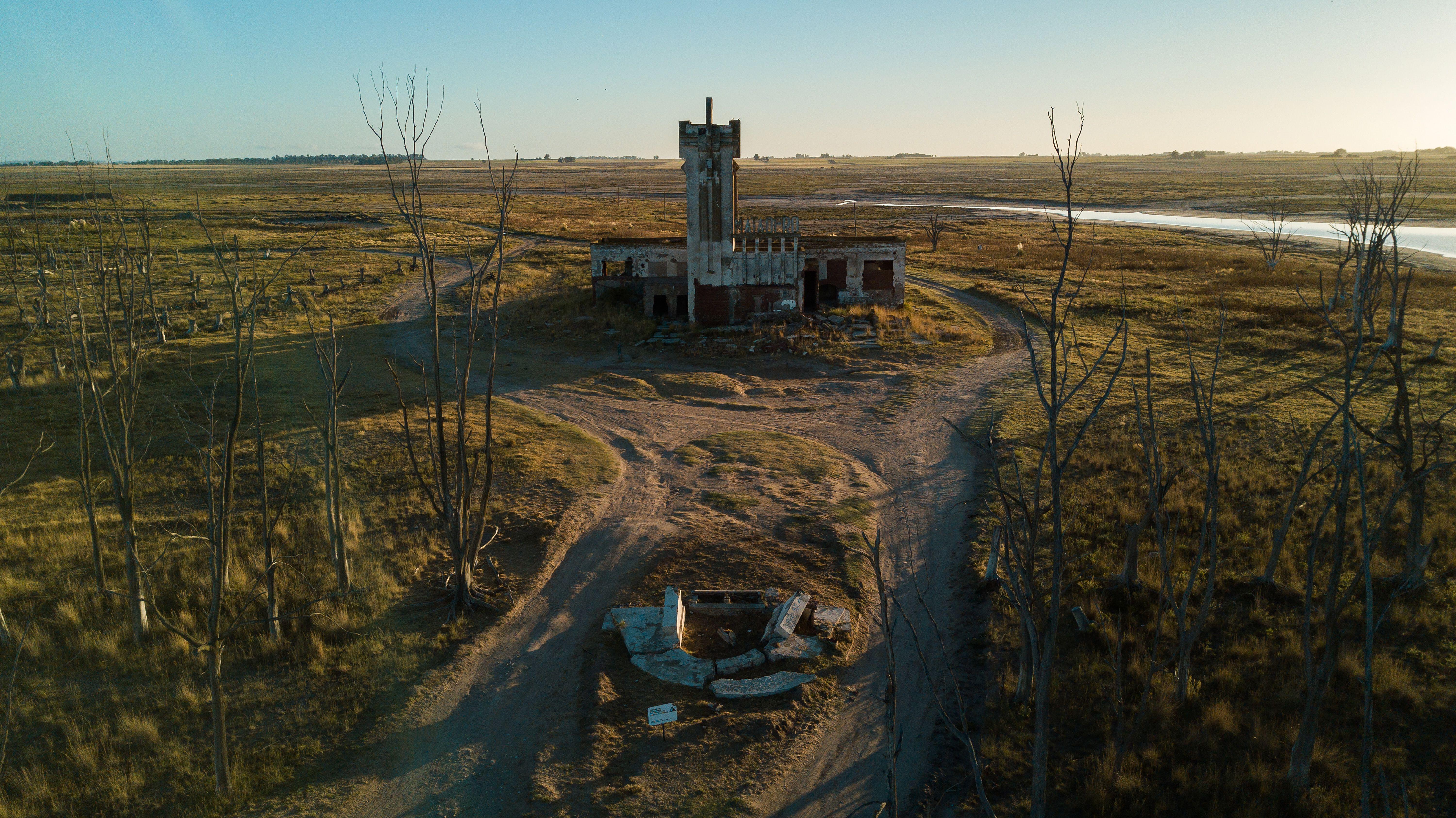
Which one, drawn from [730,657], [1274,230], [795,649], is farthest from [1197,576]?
[1274,230]

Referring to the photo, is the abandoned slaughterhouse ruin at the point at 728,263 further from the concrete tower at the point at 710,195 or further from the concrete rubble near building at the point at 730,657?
the concrete rubble near building at the point at 730,657

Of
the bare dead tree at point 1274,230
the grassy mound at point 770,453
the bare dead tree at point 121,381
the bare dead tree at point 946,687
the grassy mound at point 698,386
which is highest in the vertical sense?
the bare dead tree at point 1274,230

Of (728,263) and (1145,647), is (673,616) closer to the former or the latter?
(1145,647)

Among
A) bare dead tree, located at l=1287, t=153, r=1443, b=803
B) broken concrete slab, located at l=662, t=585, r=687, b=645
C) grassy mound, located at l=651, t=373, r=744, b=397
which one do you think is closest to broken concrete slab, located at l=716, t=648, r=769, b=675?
broken concrete slab, located at l=662, t=585, r=687, b=645

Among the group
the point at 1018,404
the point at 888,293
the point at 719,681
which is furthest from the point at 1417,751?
the point at 888,293

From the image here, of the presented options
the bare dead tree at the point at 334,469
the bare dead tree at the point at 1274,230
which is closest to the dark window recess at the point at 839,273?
the bare dead tree at the point at 1274,230
